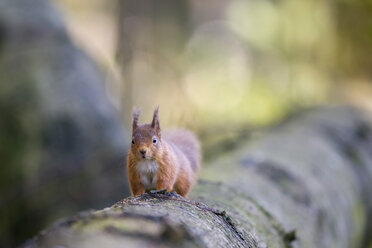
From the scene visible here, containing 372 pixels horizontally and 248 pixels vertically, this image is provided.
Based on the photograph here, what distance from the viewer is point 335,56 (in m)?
7.90

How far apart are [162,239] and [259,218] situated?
4.06 feet

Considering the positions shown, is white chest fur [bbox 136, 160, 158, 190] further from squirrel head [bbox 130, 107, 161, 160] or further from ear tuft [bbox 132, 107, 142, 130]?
ear tuft [bbox 132, 107, 142, 130]

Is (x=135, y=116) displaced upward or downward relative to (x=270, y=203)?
upward

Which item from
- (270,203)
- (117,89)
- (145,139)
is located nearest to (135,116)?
(145,139)

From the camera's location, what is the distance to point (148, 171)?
242cm

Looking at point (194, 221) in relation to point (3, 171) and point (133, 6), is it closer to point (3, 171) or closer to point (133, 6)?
point (3, 171)

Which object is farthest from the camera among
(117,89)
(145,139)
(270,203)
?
(117,89)

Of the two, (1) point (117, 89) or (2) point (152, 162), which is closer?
(2) point (152, 162)

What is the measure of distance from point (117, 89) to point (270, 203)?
5.70 m

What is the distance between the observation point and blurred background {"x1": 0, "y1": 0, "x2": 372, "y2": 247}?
545 centimetres

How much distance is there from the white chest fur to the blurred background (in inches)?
70.9

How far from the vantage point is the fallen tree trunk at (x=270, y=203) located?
4.45 feet

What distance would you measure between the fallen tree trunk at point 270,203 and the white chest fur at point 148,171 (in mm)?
215

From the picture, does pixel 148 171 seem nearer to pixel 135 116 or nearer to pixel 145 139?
pixel 145 139
